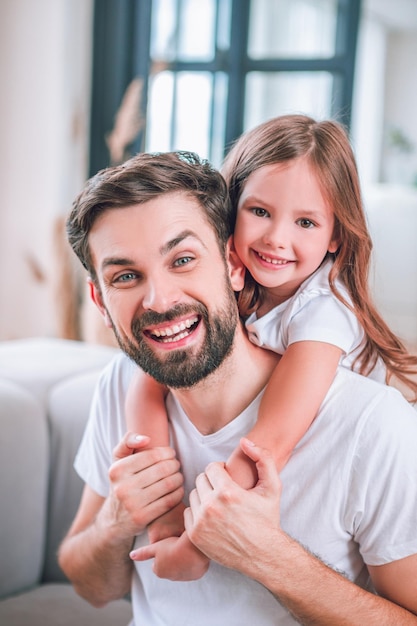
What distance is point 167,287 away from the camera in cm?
134

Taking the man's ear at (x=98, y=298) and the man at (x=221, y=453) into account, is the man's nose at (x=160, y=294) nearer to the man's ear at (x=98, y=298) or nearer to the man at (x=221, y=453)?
the man at (x=221, y=453)

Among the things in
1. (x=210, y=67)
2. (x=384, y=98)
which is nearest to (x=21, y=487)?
(x=210, y=67)

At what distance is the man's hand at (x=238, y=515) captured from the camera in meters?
1.24

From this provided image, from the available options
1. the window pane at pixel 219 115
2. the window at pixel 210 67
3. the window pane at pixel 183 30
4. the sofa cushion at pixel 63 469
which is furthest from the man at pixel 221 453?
the window pane at pixel 183 30

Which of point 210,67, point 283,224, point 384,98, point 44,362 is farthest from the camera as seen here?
point 384,98

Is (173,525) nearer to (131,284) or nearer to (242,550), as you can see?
(242,550)

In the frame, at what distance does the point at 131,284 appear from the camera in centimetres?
138

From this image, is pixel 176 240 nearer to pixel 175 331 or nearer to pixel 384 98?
pixel 175 331

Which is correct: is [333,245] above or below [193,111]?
below

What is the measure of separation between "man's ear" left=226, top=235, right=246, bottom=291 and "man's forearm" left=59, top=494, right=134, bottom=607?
1.57ft

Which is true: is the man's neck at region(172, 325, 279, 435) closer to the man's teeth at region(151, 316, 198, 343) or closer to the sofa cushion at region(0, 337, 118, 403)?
the man's teeth at region(151, 316, 198, 343)

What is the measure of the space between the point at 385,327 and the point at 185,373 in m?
0.39

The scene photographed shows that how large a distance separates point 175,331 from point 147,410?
0.22 m

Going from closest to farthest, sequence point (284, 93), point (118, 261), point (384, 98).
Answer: point (118, 261) < point (284, 93) < point (384, 98)
